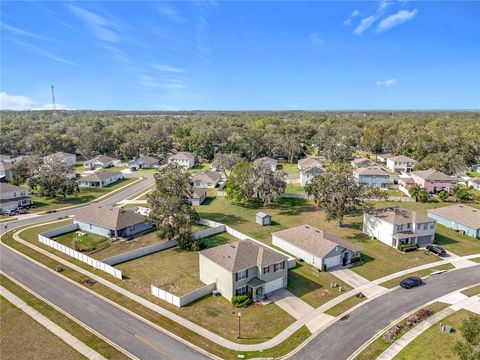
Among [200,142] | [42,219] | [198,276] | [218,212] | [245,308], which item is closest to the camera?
[245,308]

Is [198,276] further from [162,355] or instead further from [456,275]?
[456,275]

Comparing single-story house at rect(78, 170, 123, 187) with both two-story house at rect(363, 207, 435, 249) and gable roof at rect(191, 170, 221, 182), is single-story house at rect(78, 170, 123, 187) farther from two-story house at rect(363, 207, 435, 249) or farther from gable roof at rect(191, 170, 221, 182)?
two-story house at rect(363, 207, 435, 249)

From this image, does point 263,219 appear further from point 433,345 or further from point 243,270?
point 433,345

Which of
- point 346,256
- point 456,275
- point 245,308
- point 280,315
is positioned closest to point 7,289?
point 245,308

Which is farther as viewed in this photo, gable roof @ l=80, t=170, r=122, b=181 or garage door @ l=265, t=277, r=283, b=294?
gable roof @ l=80, t=170, r=122, b=181

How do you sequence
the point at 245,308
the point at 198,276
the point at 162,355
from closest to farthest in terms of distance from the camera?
the point at 162,355, the point at 245,308, the point at 198,276

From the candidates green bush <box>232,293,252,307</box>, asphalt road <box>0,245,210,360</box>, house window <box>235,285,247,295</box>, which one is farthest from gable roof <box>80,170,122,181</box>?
green bush <box>232,293,252,307</box>
